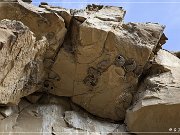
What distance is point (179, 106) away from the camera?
7.24 meters

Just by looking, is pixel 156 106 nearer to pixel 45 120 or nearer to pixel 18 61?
pixel 45 120

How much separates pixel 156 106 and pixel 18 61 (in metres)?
3.08

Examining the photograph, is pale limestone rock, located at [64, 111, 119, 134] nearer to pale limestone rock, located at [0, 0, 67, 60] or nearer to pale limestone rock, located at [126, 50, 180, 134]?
pale limestone rock, located at [126, 50, 180, 134]

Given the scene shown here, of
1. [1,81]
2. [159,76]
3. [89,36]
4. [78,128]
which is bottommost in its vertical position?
[78,128]

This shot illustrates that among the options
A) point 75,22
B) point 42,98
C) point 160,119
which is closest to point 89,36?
point 75,22

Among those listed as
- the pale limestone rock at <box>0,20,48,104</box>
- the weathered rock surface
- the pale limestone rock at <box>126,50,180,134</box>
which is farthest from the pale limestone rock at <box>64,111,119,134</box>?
the pale limestone rock at <box>0,20,48,104</box>

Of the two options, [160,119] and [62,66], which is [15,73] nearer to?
[62,66]

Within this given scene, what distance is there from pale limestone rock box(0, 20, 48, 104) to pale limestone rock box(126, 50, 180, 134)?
2379 millimetres

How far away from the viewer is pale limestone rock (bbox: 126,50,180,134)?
7.35 meters

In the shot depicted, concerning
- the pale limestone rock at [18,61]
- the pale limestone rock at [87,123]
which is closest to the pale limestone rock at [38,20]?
the pale limestone rock at [18,61]

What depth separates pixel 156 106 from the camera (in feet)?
24.1

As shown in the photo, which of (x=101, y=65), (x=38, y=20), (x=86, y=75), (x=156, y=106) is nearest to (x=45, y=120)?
(x=86, y=75)

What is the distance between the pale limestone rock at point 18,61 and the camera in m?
6.32

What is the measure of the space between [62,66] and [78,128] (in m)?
1.62
